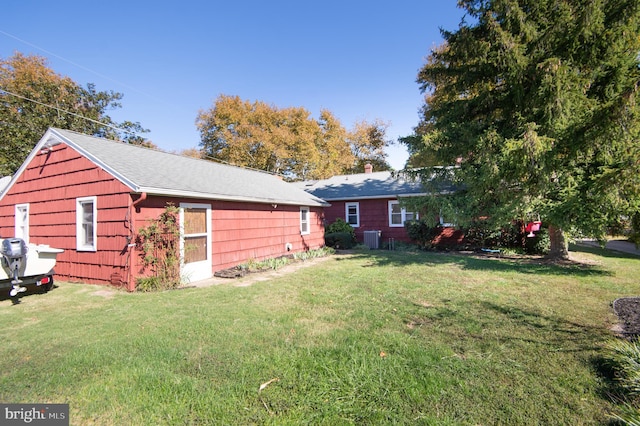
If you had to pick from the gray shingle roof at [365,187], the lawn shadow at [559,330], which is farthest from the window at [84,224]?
the gray shingle roof at [365,187]

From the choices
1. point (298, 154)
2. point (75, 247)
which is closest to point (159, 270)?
point (75, 247)

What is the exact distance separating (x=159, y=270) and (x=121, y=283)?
0.89 meters

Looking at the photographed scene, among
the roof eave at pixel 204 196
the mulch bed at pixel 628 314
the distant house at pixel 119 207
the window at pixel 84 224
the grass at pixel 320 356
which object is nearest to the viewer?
the grass at pixel 320 356

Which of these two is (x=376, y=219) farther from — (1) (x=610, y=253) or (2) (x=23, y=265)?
(2) (x=23, y=265)

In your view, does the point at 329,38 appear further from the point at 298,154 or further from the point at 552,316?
the point at 298,154

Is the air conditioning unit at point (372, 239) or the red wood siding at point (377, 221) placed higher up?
the red wood siding at point (377, 221)

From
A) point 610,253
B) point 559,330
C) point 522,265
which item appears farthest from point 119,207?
point 610,253

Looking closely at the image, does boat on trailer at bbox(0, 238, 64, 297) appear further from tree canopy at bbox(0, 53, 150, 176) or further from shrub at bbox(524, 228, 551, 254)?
shrub at bbox(524, 228, 551, 254)

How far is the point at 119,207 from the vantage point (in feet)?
23.7

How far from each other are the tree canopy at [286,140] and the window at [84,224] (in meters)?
22.7

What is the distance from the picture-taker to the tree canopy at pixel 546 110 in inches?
315

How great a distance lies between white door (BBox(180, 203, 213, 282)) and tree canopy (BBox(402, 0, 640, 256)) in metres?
7.82

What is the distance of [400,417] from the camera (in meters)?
2.35

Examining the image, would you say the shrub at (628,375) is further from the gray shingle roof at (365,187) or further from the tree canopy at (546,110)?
the gray shingle roof at (365,187)
